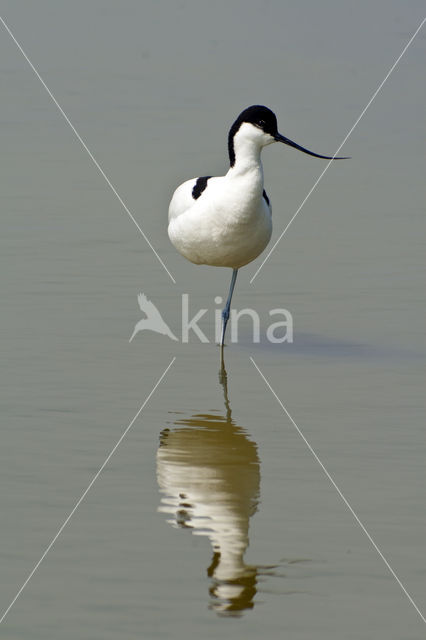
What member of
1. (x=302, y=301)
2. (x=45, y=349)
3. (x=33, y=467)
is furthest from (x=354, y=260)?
(x=33, y=467)

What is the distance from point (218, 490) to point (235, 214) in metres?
2.69

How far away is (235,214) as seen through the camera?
8.71m

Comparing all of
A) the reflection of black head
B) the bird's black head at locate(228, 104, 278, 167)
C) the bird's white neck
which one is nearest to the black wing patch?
the bird's white neck

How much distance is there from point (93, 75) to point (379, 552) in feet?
40.3

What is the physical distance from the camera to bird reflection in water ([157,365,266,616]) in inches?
214

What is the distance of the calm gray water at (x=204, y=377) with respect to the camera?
532cm

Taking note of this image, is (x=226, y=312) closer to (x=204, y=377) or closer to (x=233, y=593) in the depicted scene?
(x=204, y=377)

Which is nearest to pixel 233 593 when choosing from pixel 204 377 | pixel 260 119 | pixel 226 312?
pixel 204 377

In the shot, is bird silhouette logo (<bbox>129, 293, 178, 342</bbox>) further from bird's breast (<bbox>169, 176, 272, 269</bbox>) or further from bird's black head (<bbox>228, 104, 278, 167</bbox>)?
bird's black head (<bbox>228, 104, 278, 167</bbox>)

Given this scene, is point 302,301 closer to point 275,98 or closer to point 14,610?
point 14,610

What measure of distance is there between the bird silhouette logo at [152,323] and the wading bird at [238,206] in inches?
13.8

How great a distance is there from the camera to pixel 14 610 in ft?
16.6

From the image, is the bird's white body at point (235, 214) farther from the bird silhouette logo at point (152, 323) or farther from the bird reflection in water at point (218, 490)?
the bird reflection in water at point (218, 490)

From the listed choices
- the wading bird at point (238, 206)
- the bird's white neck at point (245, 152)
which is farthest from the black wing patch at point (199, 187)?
the bird's white neck at point (245, 152)
